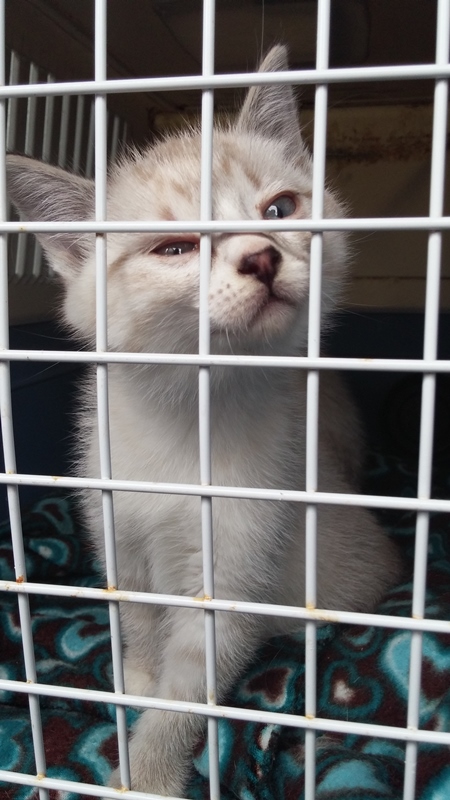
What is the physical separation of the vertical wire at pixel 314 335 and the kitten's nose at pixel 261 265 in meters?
0.17

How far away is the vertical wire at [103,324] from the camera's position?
0.50 meters

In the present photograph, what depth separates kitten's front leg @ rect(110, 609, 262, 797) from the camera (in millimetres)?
803

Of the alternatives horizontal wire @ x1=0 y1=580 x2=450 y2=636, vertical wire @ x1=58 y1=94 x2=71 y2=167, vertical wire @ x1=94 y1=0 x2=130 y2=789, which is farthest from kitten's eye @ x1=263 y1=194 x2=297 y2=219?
vertical wire @ x1=58 y1=94 x2=71 y2=167

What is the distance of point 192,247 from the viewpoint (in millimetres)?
784

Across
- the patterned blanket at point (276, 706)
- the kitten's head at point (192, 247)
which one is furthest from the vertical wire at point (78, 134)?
the patterned blanket at point (276, 706)

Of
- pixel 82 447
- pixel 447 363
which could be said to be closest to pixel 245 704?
pixel 82 447

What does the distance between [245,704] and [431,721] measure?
267mm

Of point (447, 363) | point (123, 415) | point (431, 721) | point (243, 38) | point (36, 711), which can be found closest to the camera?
point (447, 363)

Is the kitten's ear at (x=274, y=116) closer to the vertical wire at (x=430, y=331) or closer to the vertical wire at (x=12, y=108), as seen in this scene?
the vertical wire at (x=12, y=108)

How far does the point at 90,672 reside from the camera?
98 centimetres

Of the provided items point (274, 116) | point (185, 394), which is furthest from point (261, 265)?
point (274, 116)

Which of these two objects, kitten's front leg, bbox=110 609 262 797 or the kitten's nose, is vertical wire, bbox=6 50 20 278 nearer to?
the kitten's nose

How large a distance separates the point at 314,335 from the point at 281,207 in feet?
1.41

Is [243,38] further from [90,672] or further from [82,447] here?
[90,672]
